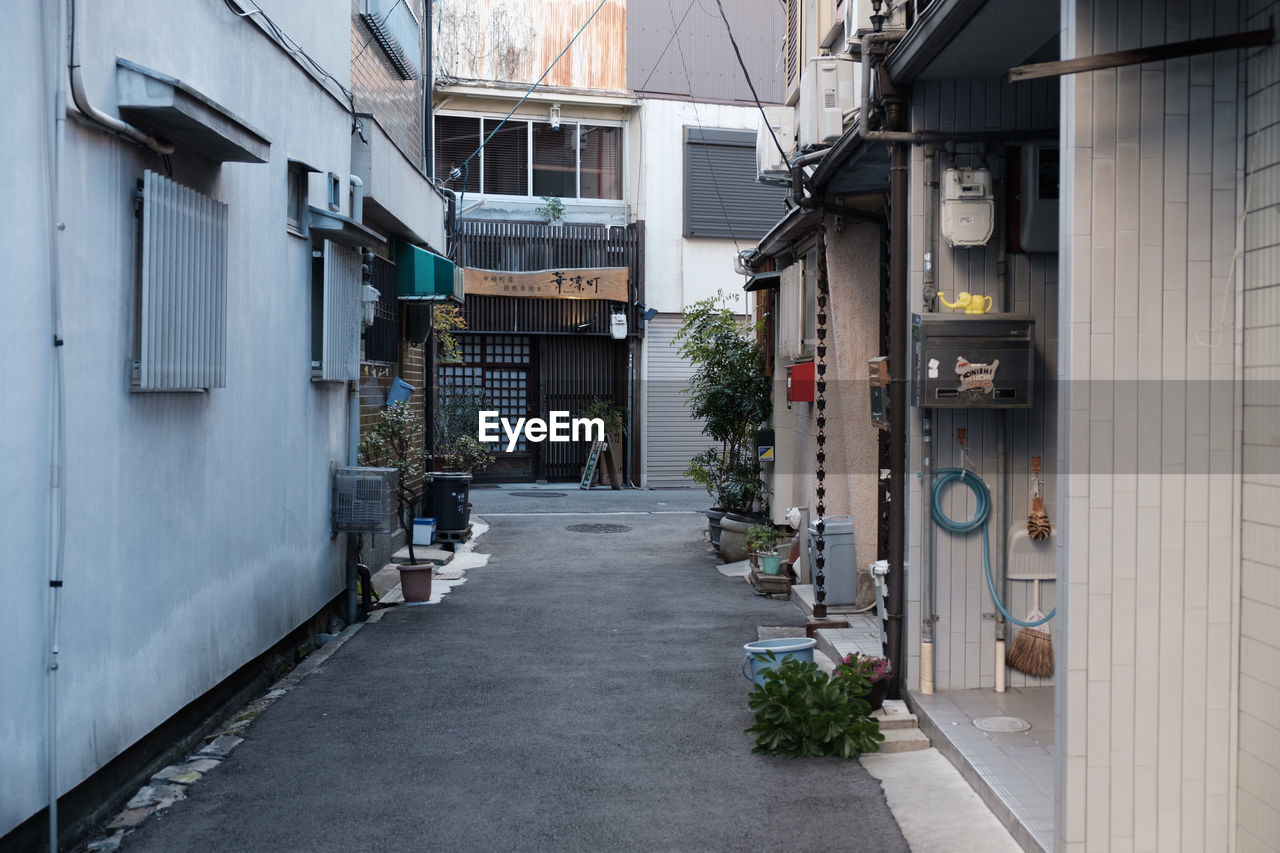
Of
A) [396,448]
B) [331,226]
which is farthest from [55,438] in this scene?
[396,448]

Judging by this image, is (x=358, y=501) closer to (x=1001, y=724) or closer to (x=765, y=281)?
(x=1001, y=724)

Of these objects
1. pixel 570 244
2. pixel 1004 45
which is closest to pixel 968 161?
pixel 1004 45

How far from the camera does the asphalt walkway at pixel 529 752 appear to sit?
218 inches

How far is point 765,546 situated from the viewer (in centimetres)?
1320

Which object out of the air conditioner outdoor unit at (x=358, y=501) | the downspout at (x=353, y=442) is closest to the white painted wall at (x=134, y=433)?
the air conditioner outdoor unit at (x=358, y=501)

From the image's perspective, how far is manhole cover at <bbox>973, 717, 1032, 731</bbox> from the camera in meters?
6.66

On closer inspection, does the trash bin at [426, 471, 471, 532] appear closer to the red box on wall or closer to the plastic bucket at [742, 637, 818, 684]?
the red box on wall

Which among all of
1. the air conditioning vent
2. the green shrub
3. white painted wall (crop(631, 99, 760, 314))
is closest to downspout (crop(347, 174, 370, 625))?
the air conditioning vent

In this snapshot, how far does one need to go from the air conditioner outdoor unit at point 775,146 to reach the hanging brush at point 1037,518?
6142mm

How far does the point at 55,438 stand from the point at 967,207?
17.1 feet

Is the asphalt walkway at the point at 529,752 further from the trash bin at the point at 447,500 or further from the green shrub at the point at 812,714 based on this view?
the trash bin at the point at 447,500

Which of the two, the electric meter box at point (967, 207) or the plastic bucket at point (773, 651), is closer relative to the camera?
the electric meter box at point (967, 207)

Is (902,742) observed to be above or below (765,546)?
below

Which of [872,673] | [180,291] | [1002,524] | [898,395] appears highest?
[180,291]
